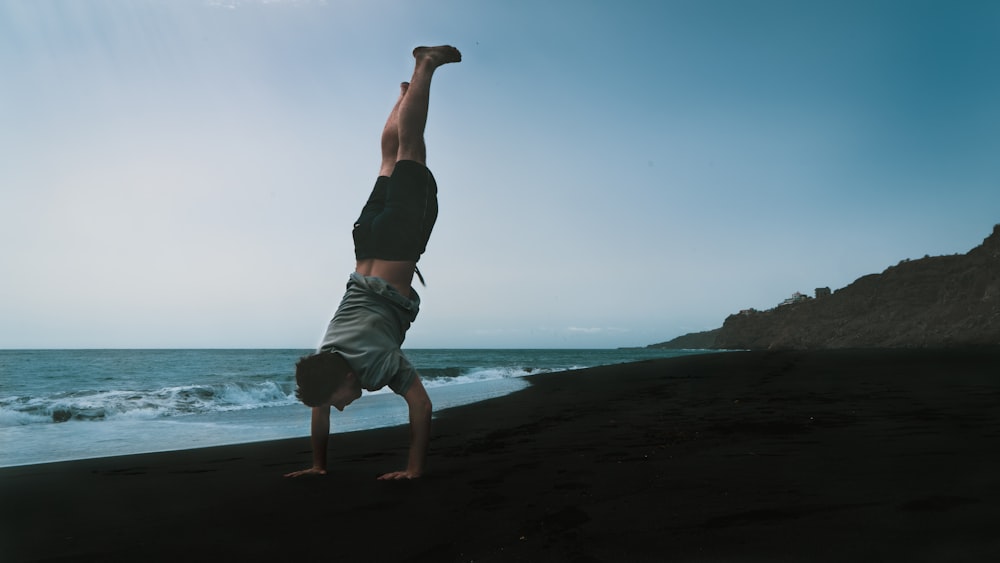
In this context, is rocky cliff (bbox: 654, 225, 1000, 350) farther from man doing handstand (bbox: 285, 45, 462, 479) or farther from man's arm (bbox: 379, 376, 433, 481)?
man doing handstand (bbox: 285, 45, 462, 479)

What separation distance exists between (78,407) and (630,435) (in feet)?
37.7

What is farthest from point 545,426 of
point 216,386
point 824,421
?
point 216,386

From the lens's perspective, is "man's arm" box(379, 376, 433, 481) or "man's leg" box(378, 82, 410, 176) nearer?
"man's arm" box(379, 376, 433, 481)

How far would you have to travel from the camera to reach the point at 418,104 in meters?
3.61

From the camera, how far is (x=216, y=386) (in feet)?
50.8

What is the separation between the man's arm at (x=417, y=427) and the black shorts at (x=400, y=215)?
836 millimetres

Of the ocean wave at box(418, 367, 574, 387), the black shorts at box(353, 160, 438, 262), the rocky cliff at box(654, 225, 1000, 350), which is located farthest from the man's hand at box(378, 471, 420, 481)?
the rocky cliff at box(654, 225, 1000, 350)

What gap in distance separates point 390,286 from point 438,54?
4.98 feet

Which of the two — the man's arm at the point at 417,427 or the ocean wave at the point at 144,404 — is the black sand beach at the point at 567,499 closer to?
the man's arm at the point at 417,427

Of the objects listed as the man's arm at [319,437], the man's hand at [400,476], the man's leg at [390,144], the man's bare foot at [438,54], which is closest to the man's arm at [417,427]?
the man's hand at [400,476]

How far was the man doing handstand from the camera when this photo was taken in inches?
134

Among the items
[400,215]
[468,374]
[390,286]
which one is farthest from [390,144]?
[468,374]

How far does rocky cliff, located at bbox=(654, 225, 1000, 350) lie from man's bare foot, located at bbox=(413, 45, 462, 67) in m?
40.1

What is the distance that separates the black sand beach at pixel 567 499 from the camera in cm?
222
